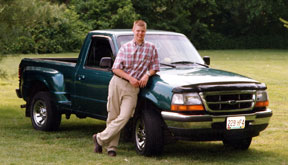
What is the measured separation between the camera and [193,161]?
778 centimetres

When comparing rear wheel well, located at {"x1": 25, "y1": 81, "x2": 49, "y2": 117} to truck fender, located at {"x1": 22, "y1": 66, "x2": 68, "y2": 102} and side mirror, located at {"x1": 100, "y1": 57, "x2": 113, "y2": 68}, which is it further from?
side mirror, located at {"x1": 100, "y1": 57, "x2": 113, "y2": 68}

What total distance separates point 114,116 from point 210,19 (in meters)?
51.4

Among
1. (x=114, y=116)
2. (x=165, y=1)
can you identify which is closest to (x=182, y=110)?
(x=114, y=116)

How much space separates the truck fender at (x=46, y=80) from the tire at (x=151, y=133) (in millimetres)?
2114

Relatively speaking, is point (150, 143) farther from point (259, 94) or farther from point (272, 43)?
point (272, 43)

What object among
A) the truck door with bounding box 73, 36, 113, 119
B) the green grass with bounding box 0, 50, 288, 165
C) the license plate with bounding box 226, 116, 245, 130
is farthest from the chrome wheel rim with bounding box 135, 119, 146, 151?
the license plate with bounding box 226, 116, 245, 130

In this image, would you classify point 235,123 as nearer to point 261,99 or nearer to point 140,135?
point 261,99

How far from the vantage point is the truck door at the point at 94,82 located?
8766 mm

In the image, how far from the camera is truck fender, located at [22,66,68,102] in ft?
31.8

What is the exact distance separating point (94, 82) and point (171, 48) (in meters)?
1.27

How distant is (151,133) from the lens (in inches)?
303

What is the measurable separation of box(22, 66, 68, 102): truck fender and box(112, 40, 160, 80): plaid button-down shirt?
204 centimetres

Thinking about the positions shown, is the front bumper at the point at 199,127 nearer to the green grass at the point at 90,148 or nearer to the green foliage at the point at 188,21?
the green grass at the point at 90,148

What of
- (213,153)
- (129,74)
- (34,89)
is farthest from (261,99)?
(34,89)
